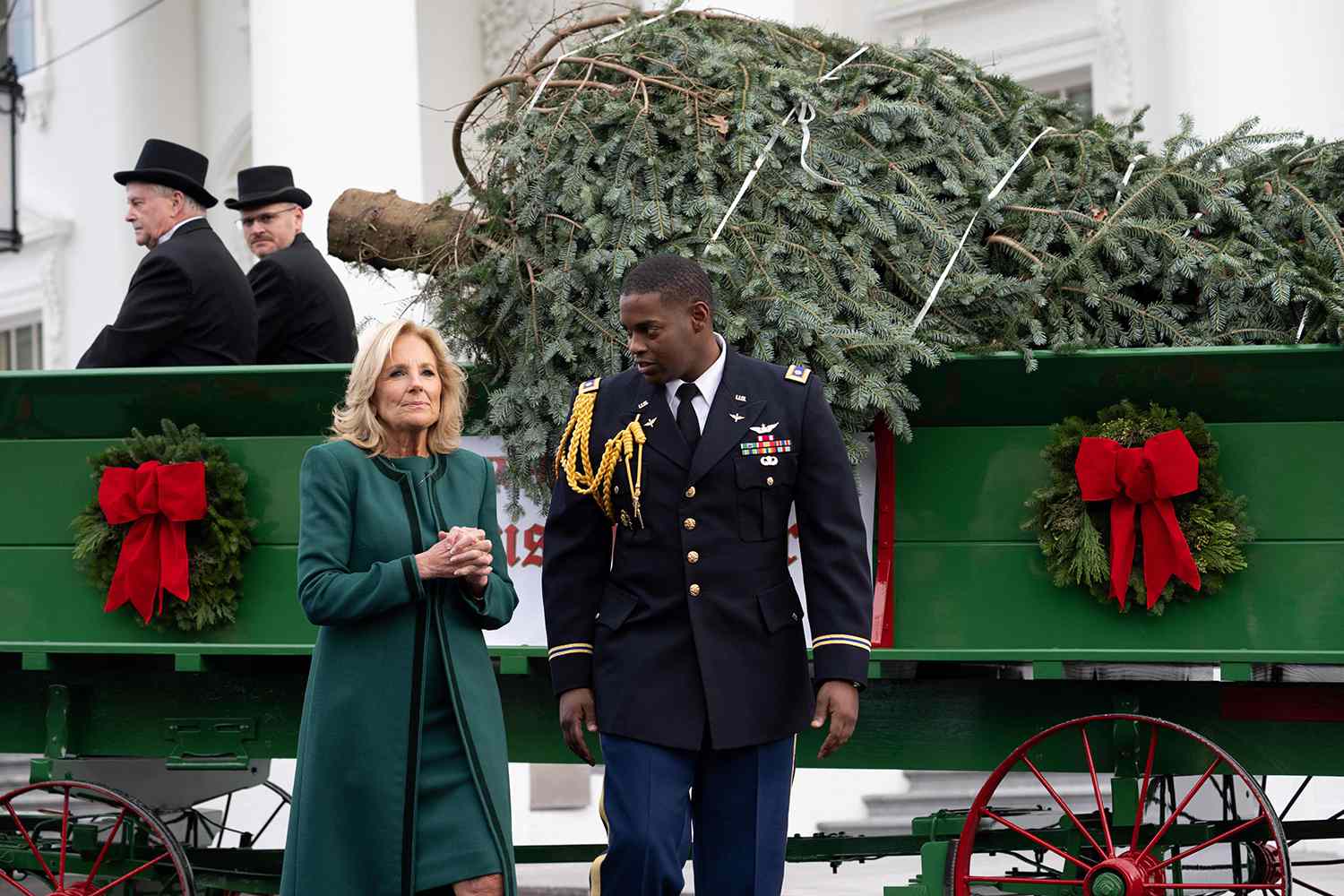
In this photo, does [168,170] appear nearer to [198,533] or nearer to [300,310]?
[300,310]

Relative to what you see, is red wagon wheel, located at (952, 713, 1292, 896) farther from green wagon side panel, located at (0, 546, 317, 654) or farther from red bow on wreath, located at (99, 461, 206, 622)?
red bow on wreath, located at (99, 461, 206, 622)

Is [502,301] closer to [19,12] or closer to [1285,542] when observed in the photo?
[1285,542]

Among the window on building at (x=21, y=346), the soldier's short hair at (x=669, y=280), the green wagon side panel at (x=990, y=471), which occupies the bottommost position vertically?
the green wagon side panel at (x=990, y=471)

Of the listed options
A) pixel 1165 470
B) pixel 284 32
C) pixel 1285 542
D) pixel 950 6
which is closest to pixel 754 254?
pixel 1165 470

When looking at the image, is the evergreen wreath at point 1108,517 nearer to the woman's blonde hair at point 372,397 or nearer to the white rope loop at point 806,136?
the white rope loop at point 806,136

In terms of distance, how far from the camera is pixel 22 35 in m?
15.6

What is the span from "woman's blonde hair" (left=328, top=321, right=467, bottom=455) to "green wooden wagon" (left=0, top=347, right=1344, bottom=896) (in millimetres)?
1045

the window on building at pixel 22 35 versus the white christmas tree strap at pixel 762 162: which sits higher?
the window on building at pixel 22 35

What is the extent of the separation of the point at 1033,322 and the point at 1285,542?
2.79ft

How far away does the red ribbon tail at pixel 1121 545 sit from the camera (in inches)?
185

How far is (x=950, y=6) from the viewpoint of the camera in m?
11.4

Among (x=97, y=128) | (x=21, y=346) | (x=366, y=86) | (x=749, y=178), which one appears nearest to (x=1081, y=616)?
(x=749, y=178)

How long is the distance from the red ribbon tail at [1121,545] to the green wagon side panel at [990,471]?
0.22m

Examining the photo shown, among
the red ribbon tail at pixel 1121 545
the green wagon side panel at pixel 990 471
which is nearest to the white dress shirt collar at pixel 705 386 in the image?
the green wagon side panel at pixel 990 471
